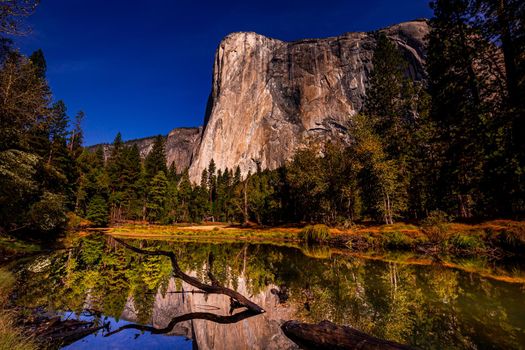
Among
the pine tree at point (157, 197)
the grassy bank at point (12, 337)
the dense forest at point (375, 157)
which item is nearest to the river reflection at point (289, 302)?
the grassy bank at point (12, 337)

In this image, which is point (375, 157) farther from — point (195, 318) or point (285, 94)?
point (285, 94)

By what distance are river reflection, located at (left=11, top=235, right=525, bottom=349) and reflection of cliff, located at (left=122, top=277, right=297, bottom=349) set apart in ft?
0.08

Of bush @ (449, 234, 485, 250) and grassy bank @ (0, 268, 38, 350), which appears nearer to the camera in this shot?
grassy bank @ (0, 268, 38, 350)

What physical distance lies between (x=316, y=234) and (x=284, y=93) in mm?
100293

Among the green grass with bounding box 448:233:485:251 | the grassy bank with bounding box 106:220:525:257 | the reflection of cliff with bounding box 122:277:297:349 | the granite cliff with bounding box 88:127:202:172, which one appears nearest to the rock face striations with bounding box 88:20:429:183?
the granite cliff with bounding box 88:127:202:172

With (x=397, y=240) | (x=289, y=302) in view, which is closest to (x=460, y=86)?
(x=289, y=302)

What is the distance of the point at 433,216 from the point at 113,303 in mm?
23575

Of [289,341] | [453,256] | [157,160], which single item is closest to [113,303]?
[289,341]

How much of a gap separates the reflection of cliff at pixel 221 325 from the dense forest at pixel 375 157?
359 inches

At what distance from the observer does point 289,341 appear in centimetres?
600

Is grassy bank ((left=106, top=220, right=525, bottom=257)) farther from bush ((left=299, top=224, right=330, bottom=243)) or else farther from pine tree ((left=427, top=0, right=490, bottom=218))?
pine tree ((left=427, top=0, right=490, bottom=218))

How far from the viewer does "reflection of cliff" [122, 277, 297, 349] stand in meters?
6.04

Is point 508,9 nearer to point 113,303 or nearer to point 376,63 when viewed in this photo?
point 113,303

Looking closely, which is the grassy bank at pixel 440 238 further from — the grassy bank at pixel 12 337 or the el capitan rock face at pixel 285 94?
the el capitan rock face at pixel 285 94
